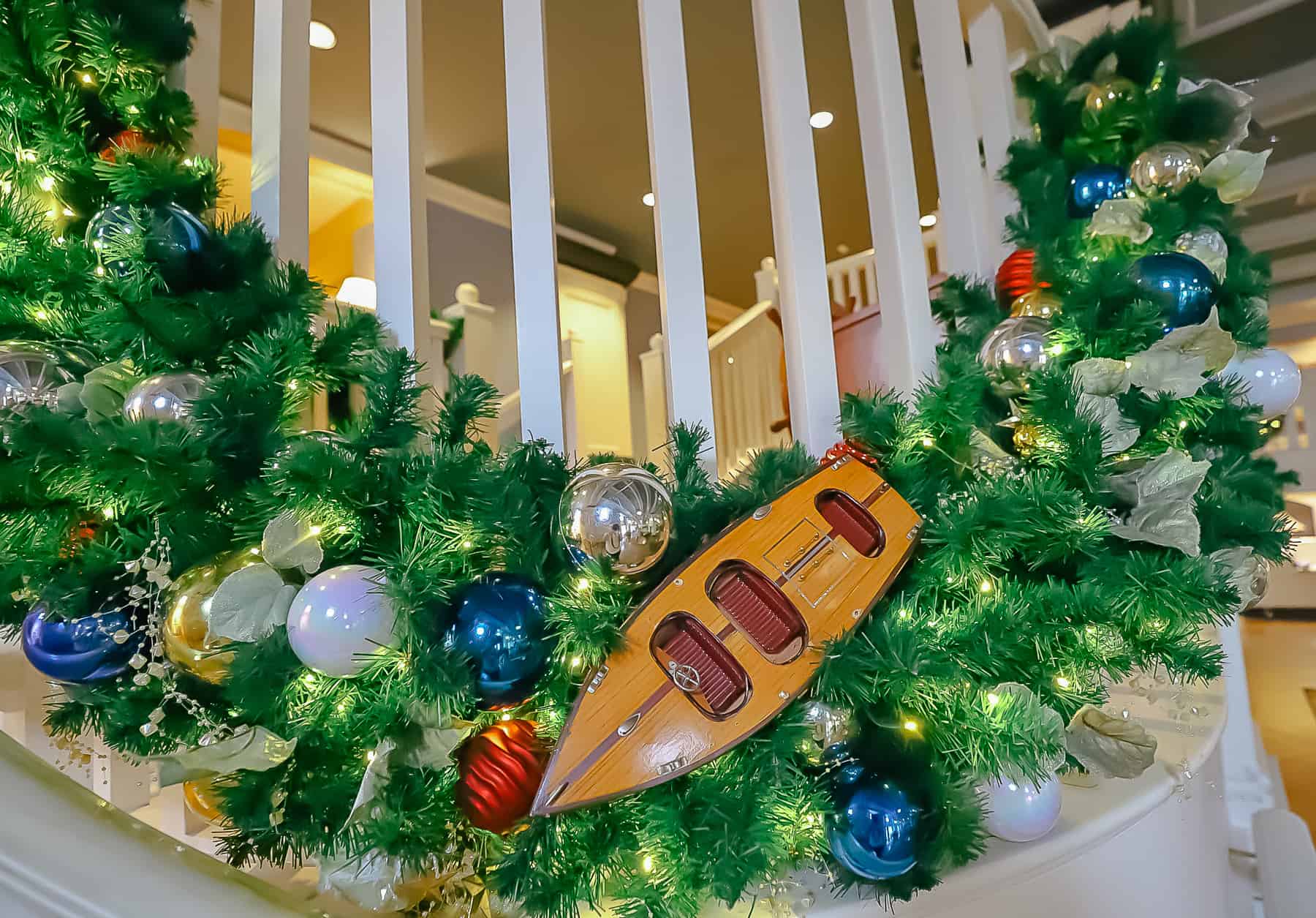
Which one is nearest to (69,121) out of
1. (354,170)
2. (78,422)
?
(78,422)

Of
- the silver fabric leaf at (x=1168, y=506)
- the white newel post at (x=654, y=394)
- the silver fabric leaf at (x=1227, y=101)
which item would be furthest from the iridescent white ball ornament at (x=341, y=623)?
the white newel post at (x=654, y=394)

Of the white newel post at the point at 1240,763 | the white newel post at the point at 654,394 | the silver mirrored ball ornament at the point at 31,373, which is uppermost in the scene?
the silver mirrored ball ornament at the point at 31,373

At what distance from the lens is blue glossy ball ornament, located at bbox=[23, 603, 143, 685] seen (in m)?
0.54

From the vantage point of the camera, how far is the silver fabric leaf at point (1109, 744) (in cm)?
56

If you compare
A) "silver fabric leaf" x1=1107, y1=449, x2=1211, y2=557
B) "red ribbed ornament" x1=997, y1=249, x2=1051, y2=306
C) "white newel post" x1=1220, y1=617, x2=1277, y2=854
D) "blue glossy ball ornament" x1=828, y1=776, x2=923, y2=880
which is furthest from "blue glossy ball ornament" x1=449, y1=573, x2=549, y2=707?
"white newel post" x1=1220, y1=617, x2=1277, y2=854

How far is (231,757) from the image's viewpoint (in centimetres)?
49

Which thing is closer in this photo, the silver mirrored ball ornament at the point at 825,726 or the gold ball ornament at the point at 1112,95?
the silver mirrored ball ornament at the point at 825,726

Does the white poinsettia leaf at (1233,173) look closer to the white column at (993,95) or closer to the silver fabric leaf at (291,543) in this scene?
the white column at (993,95)

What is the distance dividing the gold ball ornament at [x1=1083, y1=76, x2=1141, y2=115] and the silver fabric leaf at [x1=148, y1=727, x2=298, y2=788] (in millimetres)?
1151

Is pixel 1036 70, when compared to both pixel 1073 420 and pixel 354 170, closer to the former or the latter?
pixel 1073 420

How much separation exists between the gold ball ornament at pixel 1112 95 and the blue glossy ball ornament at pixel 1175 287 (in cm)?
30

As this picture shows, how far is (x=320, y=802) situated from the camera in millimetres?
500

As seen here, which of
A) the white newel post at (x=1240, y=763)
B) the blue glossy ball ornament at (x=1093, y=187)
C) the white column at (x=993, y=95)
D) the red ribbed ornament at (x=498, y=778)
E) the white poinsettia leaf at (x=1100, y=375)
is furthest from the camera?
the white newel post at (x=1240, y=763)

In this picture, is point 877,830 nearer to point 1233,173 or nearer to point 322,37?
point 1233,173
